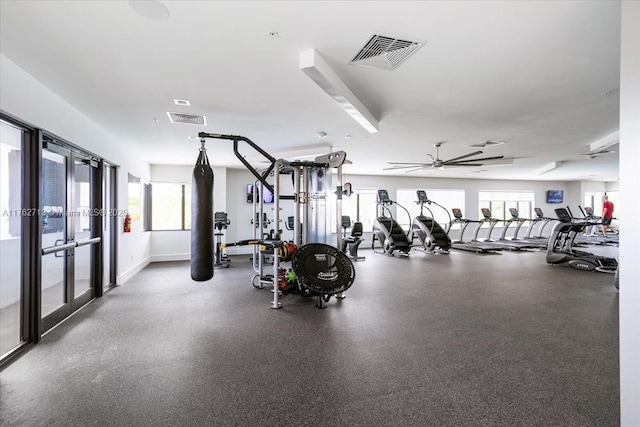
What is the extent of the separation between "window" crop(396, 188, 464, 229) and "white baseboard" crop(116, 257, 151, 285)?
8162 mm

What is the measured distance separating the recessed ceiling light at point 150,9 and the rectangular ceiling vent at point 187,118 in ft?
7.04

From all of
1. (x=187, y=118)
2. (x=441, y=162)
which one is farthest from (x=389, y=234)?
(x=187, y=118)

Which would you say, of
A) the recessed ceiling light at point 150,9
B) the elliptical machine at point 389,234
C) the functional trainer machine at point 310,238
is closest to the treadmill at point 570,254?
the elliptical machine at point 389,234

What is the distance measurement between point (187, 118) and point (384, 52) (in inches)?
116

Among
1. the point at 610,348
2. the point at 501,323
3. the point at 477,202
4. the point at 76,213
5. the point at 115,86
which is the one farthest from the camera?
the point at 477,202

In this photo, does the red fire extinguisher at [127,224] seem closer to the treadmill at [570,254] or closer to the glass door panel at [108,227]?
the glass door panel at [108,227]

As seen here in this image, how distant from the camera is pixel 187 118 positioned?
4242 millimetres

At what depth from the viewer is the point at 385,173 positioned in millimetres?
10352

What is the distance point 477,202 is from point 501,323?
983 cm

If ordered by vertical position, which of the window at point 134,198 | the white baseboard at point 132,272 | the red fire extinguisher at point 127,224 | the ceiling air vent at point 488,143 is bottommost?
the white baseboard at point 132,272

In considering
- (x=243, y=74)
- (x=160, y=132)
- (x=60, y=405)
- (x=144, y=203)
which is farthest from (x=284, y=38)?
(x=144, y=203)

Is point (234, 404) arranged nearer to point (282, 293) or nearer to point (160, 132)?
point (282, 293)

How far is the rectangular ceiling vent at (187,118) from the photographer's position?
4107 millimetres

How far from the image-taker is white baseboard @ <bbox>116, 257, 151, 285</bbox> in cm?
543
